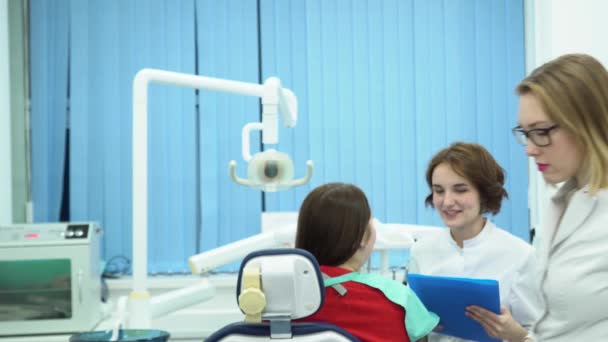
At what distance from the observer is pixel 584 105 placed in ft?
3.76

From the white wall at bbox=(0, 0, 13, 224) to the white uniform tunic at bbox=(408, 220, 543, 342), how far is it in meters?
2.51

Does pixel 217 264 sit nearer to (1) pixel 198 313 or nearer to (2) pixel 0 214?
(1) pixel 198 313

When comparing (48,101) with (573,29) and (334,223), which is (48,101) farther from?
(573,29)

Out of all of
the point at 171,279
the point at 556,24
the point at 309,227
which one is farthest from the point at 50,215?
the point at 556,24

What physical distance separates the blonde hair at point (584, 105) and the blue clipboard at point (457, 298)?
1.48 ft

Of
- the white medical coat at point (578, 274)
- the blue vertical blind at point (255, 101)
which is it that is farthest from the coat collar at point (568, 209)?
the blue vertical blind at point (255, 101)

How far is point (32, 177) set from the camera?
363 cm

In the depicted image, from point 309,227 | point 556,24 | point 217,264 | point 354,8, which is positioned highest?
point 354,8

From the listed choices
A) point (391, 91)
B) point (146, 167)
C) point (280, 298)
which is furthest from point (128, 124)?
point (280, 298)

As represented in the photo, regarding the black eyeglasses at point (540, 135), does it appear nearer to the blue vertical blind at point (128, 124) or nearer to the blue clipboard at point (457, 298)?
the blue clipboard at point (457, 298)

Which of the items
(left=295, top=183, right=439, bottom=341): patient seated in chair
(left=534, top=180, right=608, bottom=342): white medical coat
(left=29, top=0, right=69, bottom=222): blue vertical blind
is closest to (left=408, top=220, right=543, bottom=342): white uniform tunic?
(left=295, top=183, right=439, bottom=341): patient seated in chair

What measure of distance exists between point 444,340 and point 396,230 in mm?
602

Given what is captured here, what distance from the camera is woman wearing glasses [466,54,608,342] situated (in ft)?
3.67

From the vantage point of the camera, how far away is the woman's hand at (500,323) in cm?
158
